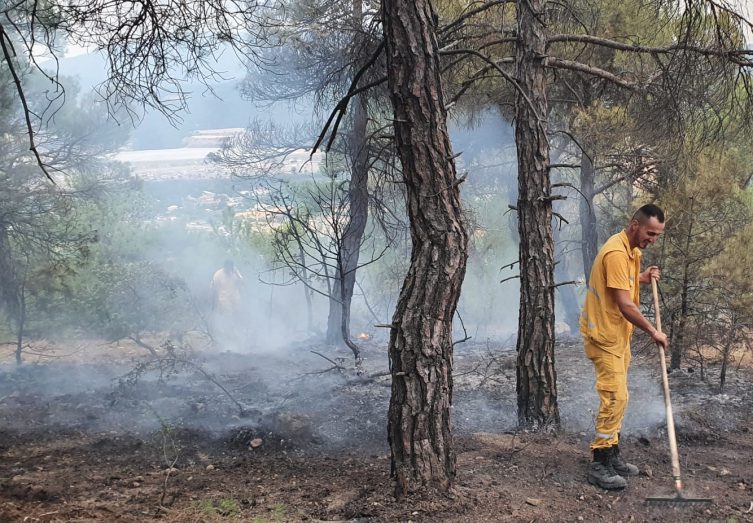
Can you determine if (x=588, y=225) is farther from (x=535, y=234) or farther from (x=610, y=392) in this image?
(x=610, y=392)

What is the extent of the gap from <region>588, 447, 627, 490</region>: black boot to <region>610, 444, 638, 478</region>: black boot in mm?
45

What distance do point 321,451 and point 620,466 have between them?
2.68 m

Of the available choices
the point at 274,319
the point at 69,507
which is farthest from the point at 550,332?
the point at 274,319

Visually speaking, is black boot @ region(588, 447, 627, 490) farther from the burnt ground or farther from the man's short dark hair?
the man's short dark hair

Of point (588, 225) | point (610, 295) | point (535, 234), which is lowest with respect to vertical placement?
point (610, 295)

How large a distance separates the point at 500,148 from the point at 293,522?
13.3 meters

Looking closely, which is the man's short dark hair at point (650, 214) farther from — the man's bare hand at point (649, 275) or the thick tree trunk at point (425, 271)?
the thick tree trunk at point (425, 271)

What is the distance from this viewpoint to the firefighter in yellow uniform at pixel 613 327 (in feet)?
15.2

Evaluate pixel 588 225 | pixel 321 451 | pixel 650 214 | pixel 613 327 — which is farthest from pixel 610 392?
pixel 588 225

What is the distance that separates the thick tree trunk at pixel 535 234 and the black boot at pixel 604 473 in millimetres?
1212

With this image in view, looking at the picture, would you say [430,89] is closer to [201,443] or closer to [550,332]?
[550,332]

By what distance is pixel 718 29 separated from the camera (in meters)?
5.24

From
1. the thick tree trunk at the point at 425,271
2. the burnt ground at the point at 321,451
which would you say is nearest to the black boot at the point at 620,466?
the burnt ground at the point at 321,451

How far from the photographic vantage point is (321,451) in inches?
239
